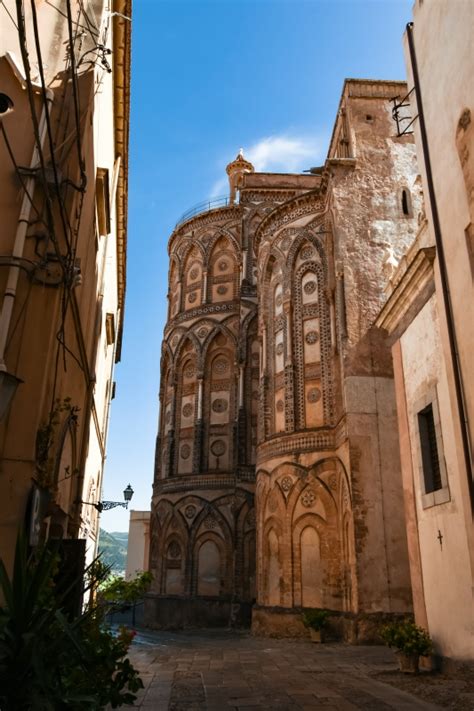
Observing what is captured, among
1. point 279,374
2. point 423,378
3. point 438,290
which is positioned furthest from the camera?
point 279,374

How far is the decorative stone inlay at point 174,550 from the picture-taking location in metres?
24.5

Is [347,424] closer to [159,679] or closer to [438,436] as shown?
[438,436]

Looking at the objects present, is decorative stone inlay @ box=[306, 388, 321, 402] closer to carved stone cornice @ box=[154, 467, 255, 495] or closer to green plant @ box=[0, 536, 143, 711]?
carved stone cornice @ box=[154, 467, 255, 495]

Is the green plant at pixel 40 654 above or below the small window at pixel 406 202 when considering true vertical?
below

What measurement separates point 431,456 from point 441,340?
88.9 inches

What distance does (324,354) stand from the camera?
18.4m

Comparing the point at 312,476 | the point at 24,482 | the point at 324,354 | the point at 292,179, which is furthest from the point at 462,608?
the point at 292,179

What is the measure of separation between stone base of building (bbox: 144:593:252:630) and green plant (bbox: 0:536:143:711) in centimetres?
1954

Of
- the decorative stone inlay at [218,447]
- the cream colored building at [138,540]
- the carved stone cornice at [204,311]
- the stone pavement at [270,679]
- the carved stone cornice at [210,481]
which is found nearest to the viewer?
the stone pavement at [270,679]

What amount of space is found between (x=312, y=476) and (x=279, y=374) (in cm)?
400

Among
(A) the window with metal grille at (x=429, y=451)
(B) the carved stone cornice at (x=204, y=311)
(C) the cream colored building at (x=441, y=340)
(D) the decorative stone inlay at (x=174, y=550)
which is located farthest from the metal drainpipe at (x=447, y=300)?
(D) the decorative stone inlay at (x=174, y=550)

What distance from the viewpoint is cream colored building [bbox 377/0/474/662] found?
8.10 m

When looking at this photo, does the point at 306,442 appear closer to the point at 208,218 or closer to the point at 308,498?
the point at 308,498

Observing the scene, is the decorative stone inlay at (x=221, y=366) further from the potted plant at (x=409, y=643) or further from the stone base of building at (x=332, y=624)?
the potted plant at (x=409, y=643)
